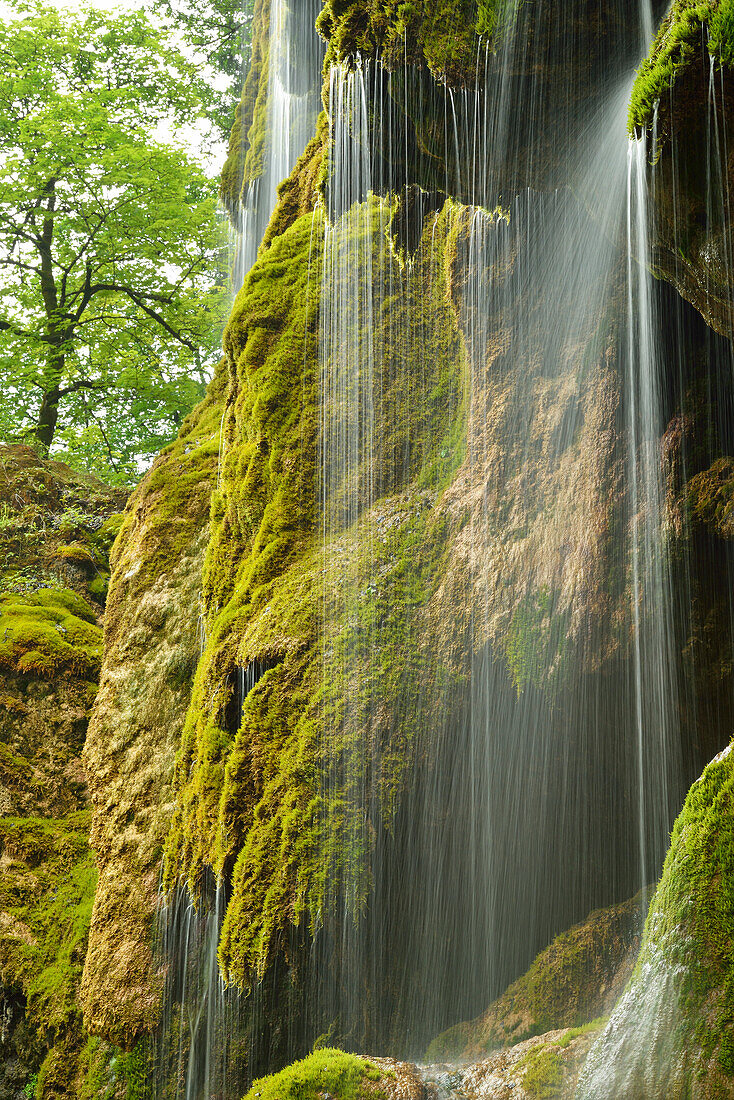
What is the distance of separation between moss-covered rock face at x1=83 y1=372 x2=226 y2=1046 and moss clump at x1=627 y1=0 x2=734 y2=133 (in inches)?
213

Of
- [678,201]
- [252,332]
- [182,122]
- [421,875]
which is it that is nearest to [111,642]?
[252,332]

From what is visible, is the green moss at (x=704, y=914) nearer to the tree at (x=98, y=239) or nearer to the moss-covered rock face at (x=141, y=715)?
the moss-covered rock face at (x=141, y=715)

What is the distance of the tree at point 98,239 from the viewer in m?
12.3

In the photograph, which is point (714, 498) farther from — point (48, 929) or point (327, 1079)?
point (48, 929)

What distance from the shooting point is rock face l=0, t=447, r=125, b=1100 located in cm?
629

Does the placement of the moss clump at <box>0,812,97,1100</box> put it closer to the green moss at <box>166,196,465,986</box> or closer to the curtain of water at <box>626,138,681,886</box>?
the green moss at <box>166,196,465,986</box>

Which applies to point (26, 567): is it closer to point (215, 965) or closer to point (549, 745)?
point (215, 965)

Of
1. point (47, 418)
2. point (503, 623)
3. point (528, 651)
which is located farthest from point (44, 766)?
point (47, 418)

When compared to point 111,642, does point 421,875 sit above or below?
below

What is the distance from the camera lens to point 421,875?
190 inches

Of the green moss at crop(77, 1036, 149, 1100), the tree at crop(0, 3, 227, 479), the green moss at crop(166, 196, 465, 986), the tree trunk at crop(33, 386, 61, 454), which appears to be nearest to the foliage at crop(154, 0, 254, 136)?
the tree at crop(0, 3, 227, 479)

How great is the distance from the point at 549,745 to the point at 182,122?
49.2ft

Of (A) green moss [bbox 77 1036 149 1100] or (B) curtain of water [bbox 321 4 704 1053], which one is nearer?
(B) curtain of water [bbox 321 4 704 1053]

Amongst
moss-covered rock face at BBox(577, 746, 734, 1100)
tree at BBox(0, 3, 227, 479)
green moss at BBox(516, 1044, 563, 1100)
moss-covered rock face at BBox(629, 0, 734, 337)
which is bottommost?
green moss at BBox(516, 1044, 563, 1100)
